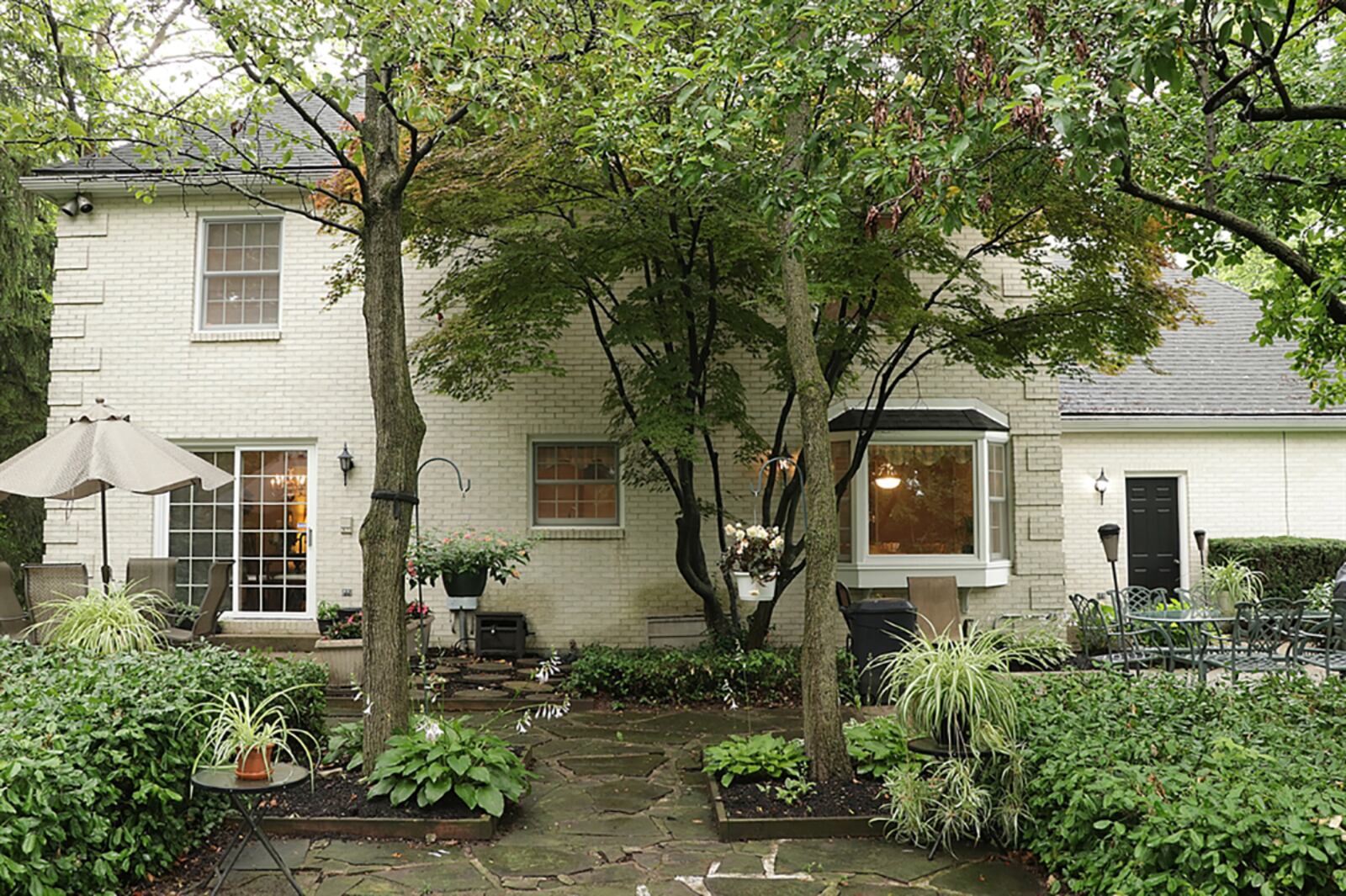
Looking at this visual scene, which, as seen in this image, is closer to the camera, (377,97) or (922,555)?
(377,97)

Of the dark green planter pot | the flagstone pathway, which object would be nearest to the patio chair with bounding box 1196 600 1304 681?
the flagstone pathway

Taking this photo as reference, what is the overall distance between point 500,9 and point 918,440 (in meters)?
7.76

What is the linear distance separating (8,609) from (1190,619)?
10.6 metres

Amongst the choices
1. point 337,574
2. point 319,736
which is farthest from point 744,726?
point 337,574

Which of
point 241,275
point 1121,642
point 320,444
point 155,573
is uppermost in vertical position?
point 241,275

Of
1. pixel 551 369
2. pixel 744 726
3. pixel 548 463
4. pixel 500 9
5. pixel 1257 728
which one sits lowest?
pixel 744 726

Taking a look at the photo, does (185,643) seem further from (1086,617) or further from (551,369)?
(1086,617)

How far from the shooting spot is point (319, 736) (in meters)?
7.16

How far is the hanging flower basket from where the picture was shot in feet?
25.7

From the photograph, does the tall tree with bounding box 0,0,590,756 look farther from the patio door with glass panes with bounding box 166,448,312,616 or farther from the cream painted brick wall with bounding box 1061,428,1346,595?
the cream painted brick wall with bounding box 1061,428,1346,595

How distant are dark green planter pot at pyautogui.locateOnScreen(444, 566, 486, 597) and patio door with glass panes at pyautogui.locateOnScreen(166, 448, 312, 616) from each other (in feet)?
7.34

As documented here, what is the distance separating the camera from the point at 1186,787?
4.41 m

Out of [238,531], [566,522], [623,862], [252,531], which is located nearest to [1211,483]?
[566,522]

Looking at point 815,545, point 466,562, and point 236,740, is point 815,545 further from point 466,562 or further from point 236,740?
point 466,562
